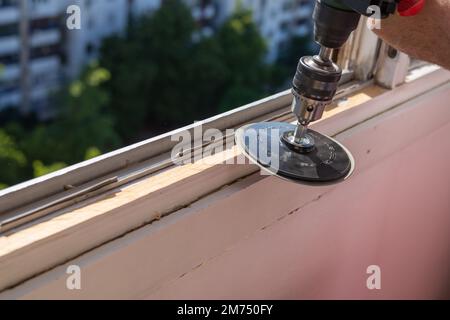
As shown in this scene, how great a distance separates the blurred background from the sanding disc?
5563mm

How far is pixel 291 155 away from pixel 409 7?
15 centimetres

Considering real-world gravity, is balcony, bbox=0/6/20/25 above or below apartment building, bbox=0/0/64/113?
above

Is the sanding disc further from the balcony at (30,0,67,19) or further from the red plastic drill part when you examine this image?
the balcony at (30,0,67,19)

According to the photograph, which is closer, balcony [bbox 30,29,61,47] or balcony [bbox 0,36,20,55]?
balcony [bbox 0,36,20,55]

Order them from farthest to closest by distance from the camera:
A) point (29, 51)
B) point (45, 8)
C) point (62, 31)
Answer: point (62, 31)
point (29, 51)
point (45, 8)

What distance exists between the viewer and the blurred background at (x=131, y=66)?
20.9 feet

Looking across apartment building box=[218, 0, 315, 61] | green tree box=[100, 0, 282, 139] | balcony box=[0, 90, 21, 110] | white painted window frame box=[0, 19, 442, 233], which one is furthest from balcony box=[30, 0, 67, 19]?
white painted window frame box=[0, 19, 442, 233]

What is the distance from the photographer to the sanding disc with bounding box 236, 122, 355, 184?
0.50m

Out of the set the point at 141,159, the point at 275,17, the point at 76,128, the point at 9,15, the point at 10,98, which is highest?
the point at 141,159

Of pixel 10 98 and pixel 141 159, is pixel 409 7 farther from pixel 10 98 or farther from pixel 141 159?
pixel 10 98

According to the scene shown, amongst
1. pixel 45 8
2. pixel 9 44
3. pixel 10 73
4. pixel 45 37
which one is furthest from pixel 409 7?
pixel 45 37

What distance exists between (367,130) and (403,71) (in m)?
0.11

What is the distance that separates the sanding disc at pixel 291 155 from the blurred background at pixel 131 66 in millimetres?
5563

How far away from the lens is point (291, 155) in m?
0.52
